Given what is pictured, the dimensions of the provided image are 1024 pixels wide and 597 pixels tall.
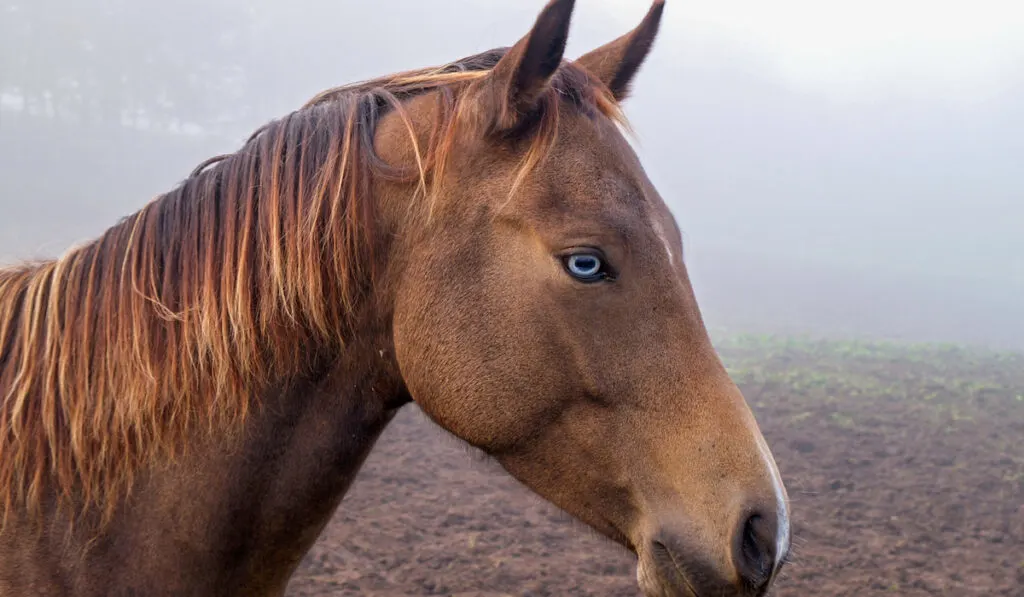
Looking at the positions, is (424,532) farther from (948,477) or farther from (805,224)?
(805,224)

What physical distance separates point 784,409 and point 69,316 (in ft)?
30.3

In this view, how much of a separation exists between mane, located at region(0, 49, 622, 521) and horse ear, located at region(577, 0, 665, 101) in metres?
0.23

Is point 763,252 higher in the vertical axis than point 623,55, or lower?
lower

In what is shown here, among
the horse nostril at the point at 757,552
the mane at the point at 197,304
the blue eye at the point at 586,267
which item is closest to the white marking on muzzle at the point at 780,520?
the horse nostril at the point at 757,552

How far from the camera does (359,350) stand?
1.99m

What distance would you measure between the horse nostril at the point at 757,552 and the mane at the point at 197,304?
1058mm

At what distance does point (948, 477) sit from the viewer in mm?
7309

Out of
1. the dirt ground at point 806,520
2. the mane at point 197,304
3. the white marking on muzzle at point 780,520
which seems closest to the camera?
the white marking on muzzle at point 780,520

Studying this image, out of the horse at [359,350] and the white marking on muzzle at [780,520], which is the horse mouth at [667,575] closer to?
the horse at [359,350]

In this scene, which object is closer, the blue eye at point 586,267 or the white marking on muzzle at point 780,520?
the white marking on muzzle at point 780,520

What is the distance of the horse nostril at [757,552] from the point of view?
1.60 metres

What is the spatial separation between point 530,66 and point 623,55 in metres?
0.58

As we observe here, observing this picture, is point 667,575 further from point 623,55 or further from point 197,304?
point 623,55

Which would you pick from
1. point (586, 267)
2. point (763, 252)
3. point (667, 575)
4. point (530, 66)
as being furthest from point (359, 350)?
point (763, 252)
